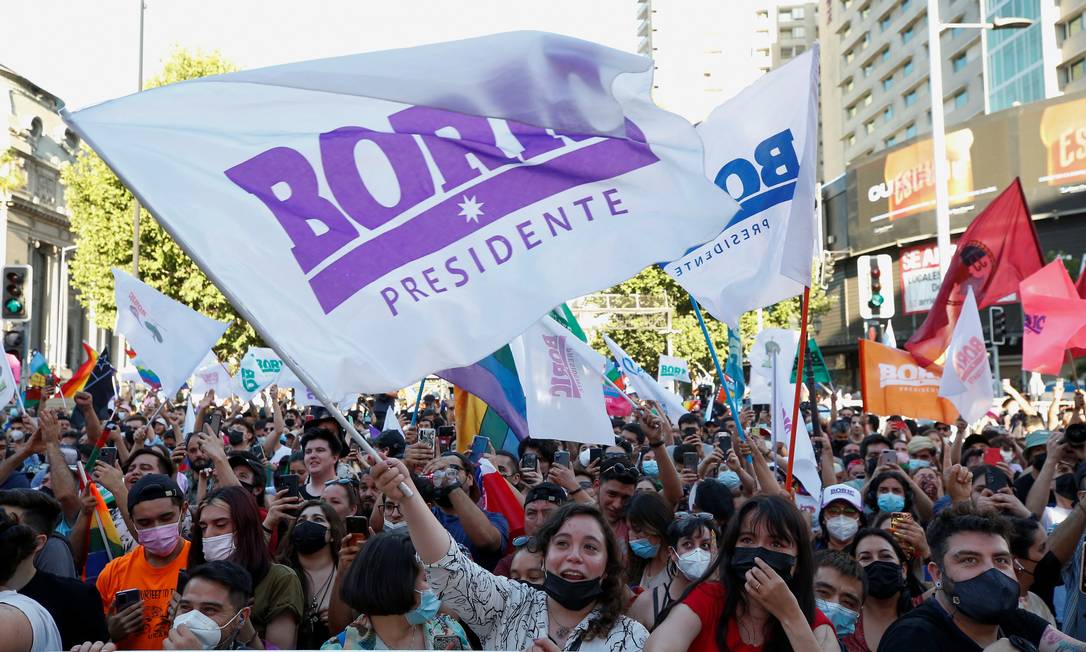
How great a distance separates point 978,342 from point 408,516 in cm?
733

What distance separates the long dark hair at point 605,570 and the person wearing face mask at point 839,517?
2.30m

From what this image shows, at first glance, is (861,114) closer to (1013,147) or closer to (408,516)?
(1013,147)

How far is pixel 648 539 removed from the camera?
17.5 ft

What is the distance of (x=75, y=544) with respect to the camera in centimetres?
609

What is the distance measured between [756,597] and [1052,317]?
10155mm

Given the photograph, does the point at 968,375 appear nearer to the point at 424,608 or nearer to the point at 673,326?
the point at 424,608

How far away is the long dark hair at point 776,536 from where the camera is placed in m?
3.51

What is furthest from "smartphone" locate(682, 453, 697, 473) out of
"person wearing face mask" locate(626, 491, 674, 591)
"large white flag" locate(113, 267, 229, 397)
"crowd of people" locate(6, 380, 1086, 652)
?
"large white flag" locate(113, 267, 229, 397)

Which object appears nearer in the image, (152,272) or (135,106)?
(135,106)

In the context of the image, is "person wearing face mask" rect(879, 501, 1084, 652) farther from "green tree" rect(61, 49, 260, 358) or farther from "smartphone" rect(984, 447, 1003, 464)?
"green tree" rect(61, 49, 260, 358)

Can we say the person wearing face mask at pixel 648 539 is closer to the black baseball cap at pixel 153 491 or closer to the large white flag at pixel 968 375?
the black baseball cap at pixel 153 491

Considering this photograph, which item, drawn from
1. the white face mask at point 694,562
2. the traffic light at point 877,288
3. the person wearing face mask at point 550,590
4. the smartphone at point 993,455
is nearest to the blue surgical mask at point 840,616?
the white face mask at point 694,562

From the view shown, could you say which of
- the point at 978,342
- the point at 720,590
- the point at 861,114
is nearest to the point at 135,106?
the point at 720,590

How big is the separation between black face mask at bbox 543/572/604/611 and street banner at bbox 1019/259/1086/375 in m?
9.56
